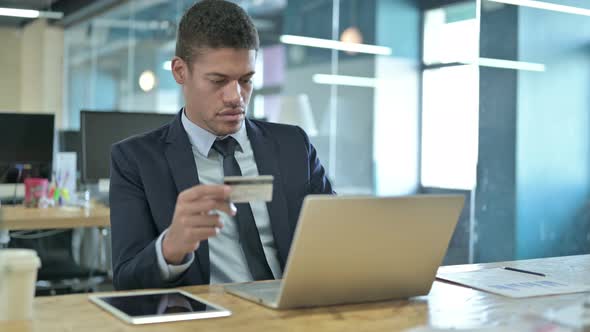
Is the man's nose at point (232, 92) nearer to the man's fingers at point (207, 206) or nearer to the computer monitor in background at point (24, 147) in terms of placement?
the man's fingers at point (207, 206)

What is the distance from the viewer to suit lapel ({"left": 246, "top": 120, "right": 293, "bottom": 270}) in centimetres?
183

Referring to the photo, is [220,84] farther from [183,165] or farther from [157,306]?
[157,306]

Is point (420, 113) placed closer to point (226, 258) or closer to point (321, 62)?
point (321, 62)

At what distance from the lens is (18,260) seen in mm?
1196

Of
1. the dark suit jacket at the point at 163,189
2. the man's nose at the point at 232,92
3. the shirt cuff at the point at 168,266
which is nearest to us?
the shirt cuff at the point at 168,266

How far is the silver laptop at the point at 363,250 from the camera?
122 centimetres

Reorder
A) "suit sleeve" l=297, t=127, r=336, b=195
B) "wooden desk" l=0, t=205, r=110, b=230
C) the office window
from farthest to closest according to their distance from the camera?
the office window
"wooden desk" l=0, t=205, r=110, b=230
"suit sleeve" l=297, t=127, r=336, b=195

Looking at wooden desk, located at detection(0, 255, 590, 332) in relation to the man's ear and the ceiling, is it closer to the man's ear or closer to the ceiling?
the man's ear

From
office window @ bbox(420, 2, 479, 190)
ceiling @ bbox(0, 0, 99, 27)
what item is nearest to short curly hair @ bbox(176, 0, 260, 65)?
office window @ bbox(420, 2, 479, 190)

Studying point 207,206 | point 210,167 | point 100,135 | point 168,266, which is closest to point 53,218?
point 100,135

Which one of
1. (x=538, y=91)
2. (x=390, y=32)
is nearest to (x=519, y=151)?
(x=538, y=91)

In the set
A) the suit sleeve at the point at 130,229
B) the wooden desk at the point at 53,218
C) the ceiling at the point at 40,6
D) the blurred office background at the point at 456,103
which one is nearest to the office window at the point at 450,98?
the blurred office background at the point at 456,103

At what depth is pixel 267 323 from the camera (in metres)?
1.20

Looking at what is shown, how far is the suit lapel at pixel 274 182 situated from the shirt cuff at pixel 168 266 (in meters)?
0.34
